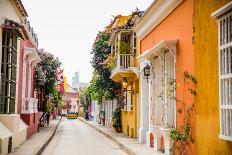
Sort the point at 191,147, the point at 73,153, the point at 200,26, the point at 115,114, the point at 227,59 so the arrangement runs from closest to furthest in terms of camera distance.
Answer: the point at 227,59, the point at 200,26, the point at 191,147, the point at 73,153, the point at 115,114

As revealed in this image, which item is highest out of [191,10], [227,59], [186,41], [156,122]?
[191,10]

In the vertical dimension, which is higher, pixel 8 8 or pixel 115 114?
pixel 8 8

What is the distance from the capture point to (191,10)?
10.1 meters

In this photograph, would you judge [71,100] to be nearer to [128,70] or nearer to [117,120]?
[117,120]

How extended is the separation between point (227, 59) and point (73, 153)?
8.23 metres

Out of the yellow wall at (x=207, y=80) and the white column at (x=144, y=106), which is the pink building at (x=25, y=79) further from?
the yellow wall at (x=207, y=80)

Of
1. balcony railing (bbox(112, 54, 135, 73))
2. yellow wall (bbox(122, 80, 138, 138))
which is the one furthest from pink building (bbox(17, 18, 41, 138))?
yellow wall (bbox(122, 80, 138, 138))

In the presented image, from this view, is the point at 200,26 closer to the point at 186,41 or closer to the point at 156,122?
the point at 186,41

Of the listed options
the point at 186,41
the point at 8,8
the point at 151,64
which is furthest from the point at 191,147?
the point at 8,8

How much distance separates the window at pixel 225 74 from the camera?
7.34 meters

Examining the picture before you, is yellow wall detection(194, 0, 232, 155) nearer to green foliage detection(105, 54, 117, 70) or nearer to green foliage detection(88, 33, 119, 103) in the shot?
green foliage detection(105, 54, 117, 70)

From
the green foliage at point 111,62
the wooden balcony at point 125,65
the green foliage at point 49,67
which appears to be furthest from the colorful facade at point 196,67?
the green foliage at point 49,67

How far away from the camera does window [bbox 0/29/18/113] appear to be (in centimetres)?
1195

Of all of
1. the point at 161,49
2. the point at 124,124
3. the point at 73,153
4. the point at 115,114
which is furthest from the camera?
the point at 115,114
